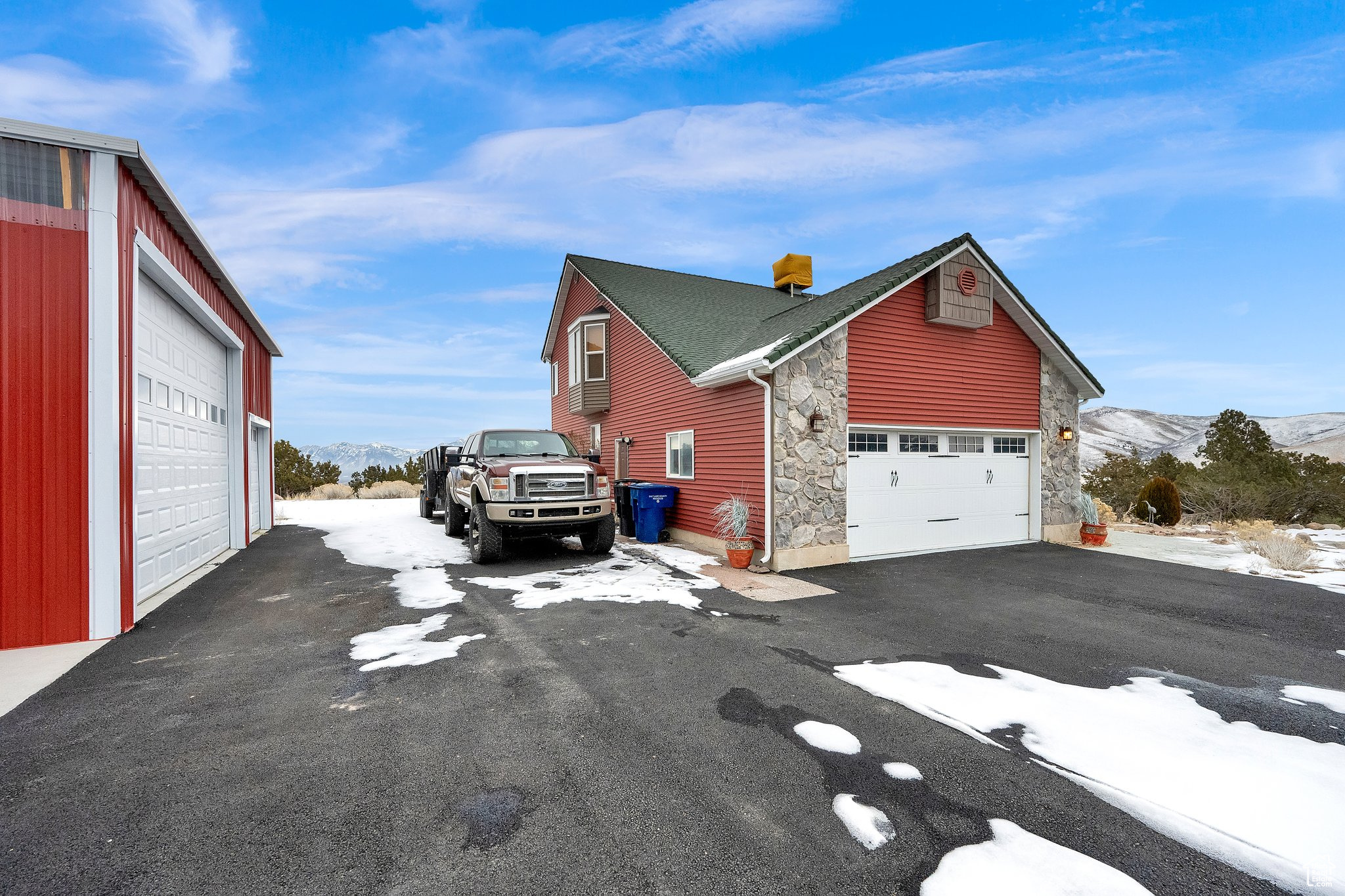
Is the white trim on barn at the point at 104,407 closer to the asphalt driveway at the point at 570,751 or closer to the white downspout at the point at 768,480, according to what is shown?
the asphalt driveway at the point at 570,751

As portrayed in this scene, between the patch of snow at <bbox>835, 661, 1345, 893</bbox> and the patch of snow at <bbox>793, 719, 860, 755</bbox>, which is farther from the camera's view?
the patch of snow at <bbox>793, 719, 860, 755</bbox>

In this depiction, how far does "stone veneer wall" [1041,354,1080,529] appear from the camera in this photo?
11.4 meters

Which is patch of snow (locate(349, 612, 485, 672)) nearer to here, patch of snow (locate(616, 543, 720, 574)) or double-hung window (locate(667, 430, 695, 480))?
patch of snow (locate(616, 543, 720, 574))

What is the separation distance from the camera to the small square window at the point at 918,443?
9.81 m

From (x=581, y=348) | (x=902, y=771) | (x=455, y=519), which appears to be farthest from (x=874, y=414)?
(x=455, y=519)

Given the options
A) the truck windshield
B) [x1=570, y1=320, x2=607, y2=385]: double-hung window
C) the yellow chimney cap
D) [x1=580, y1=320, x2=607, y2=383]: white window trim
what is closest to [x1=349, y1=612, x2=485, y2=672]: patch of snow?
the truck windshield

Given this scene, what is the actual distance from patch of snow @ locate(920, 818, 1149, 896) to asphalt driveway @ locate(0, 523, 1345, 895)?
0.21 ft

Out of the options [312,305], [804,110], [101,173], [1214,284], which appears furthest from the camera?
[312,305]

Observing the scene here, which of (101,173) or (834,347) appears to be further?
(834,347)

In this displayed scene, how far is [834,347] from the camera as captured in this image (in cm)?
885

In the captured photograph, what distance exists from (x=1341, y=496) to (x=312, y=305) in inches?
1942

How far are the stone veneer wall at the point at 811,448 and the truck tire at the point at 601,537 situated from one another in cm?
287

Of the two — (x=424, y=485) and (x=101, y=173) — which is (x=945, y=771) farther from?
(x=424, y=485)

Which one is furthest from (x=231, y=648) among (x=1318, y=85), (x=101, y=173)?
(x=1318, y=85)
